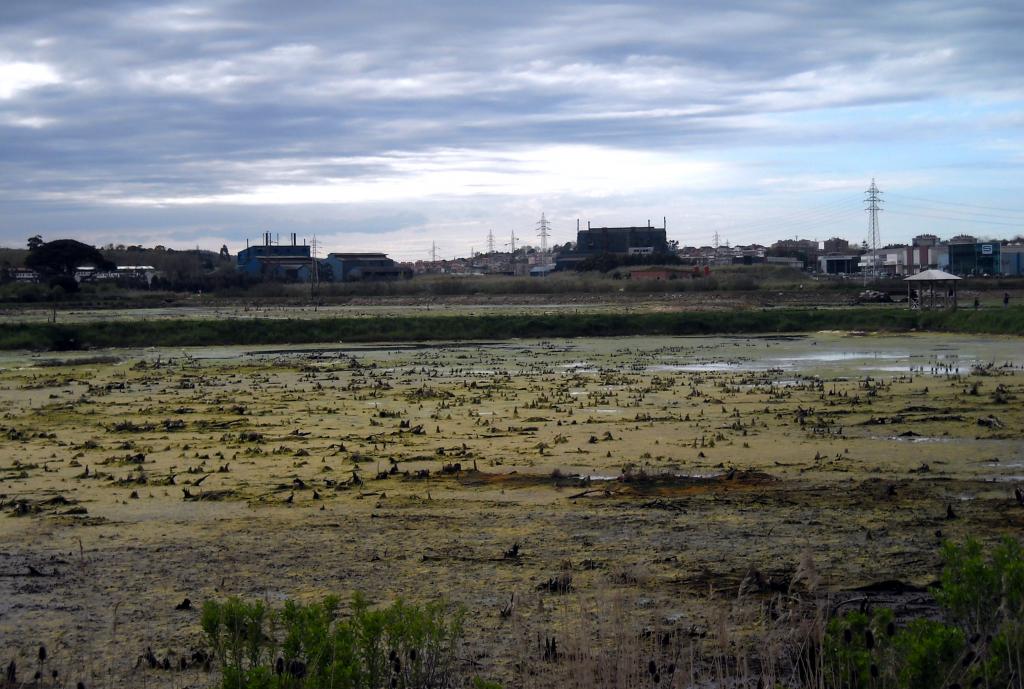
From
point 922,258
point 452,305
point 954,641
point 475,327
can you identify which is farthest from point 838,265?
point 954,641

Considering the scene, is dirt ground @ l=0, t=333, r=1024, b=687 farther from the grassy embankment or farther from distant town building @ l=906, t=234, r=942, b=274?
distant town building @ l=906, t=234, r=942, b=274

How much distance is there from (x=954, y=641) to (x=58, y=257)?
91.0 m

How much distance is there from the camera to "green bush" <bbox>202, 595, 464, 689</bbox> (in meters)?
4.90

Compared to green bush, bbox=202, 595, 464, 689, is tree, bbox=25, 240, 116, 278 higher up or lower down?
higher up

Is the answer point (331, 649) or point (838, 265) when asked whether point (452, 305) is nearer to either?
point (331, 649)

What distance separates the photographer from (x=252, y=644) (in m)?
5.28

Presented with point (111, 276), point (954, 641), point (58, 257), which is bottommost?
point (954, 641)

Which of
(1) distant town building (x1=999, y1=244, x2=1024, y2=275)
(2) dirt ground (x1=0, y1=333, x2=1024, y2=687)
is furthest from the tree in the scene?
(1) distant town building (x1=999, y1=244, x2=1024, y2=275)

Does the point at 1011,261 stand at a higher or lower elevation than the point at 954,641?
higher

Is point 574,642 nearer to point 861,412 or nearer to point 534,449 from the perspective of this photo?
point 534,449

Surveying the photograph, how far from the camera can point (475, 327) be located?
42.2 m

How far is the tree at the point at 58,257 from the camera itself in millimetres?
86875

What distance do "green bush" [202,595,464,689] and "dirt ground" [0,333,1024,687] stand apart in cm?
67

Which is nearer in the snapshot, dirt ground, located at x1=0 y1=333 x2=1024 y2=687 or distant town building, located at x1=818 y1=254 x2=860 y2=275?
dirt ground, located at x1=0 y1=333 x2=1024 y2=687
